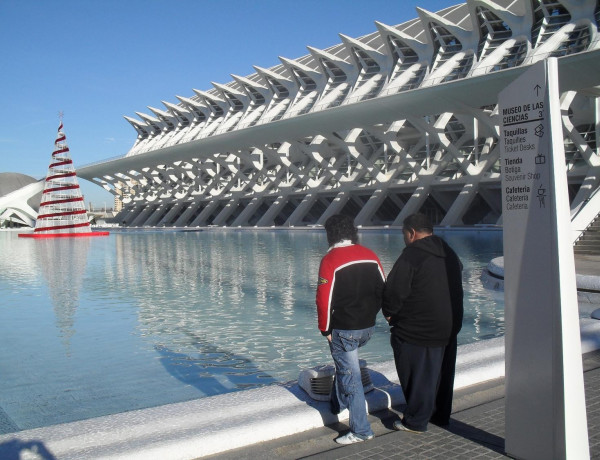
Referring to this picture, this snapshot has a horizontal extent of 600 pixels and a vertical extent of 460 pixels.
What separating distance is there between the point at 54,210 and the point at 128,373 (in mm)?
25338

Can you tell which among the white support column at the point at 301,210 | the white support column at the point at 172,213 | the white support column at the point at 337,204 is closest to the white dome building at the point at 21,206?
the white support column at the point at 172,213

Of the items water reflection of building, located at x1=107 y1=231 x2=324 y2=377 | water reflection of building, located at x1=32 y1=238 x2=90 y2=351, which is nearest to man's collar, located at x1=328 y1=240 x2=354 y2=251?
water reflection of building, located at x1=107 y1=231 x2=324 y2=377

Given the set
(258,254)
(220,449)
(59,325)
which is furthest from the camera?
(258,254)

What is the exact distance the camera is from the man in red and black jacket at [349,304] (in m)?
2.81

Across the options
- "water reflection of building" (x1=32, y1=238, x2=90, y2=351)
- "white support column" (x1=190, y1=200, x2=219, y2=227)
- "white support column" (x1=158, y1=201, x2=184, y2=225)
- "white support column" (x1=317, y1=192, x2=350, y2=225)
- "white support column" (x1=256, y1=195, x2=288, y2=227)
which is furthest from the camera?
"white support column" (x1=158, y1=201, x2=184, y2=225)

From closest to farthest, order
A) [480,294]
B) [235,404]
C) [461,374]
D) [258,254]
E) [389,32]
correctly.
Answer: [235,404] < [461,374] < [480,294] < [258,254] < [389,32]

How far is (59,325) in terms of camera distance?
22.4ft

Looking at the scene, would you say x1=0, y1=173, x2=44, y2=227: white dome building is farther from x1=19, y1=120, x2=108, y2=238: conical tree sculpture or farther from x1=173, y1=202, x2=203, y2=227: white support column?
x1=19, y1=120, x2=108, y2=238: conical tree sculpture

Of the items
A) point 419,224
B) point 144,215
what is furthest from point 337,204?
point 419,224

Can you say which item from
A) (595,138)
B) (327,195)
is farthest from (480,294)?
(327,195)

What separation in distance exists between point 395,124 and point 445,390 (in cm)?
2870

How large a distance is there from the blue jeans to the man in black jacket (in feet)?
0.65

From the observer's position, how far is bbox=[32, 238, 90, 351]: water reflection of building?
6941 millimetres

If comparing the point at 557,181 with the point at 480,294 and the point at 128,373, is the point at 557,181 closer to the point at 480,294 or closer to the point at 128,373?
the point at 128,373
